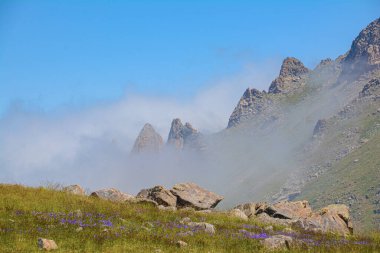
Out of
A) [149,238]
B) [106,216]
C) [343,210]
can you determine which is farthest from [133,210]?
[343,210]

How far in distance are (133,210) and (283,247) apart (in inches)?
384

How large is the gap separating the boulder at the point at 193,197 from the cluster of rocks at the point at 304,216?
2.50 meters

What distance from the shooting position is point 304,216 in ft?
97.8

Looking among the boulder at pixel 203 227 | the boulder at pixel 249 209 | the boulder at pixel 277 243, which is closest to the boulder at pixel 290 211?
the boulder at pixel 249 209

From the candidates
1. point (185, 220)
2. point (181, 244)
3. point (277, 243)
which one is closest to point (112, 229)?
point (181, 244)

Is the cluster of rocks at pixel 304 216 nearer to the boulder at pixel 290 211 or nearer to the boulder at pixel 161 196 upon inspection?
the boulder at pixel 290 211

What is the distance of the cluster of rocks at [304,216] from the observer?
25.3 meters

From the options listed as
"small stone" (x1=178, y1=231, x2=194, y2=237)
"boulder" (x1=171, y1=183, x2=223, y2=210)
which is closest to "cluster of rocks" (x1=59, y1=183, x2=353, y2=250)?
"boulder" (x1=171, y1=183, x2=223, y2=210)

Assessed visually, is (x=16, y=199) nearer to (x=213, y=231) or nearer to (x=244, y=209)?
(x=213, y=231)

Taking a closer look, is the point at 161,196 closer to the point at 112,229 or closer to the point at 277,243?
the point at 112,229

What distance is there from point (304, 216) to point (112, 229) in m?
15.7

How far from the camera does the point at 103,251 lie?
1459cm

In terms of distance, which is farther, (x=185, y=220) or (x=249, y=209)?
(x=249, y=209)

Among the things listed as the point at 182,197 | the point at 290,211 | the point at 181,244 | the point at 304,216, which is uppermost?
the point at 182,197
